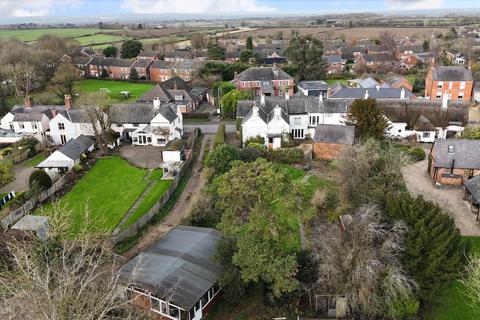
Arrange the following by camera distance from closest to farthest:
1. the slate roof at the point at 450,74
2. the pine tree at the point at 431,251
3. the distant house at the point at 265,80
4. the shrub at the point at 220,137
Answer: the pine tree at the point at 431,251 → the shrub at the point at 220,137 → the slate roof at the point at 450,74 → the distant house at the point at 265,80

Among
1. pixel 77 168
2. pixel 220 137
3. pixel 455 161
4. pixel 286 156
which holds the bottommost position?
pixel 77 168

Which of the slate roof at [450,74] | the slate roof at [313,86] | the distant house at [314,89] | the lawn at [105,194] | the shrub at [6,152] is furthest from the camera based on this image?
Result: the slate roof at [313,86]

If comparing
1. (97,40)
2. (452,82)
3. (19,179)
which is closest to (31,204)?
(19,179)

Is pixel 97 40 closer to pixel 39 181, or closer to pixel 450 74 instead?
pixel 450 74

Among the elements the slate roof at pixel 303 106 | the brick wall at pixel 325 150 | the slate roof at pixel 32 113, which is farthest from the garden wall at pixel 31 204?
the brick wall at pixel 325 150

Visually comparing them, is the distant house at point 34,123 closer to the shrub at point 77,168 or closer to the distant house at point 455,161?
the shrub at point 77,168

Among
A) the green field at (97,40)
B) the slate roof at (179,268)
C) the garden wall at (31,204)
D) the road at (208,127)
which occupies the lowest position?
the road at (208,127)
